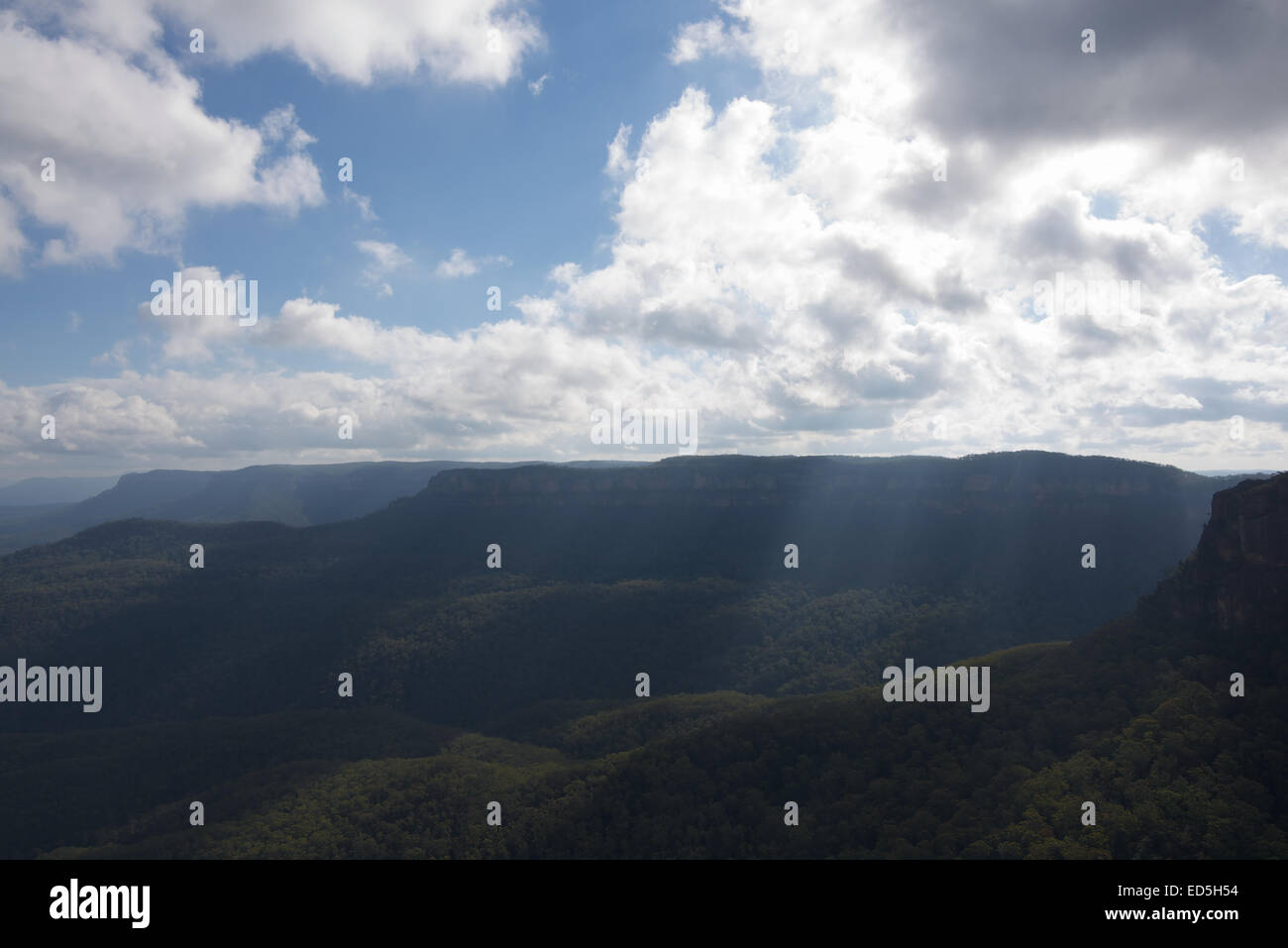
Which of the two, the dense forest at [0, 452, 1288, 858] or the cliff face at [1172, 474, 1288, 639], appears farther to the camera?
the cliff face at [1172, 474, 1288, 639]

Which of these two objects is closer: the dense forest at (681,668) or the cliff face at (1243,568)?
the dense forest at (681,668)

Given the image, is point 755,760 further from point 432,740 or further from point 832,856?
point 432,740

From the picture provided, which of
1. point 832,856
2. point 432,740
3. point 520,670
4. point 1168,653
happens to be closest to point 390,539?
point 520,670
